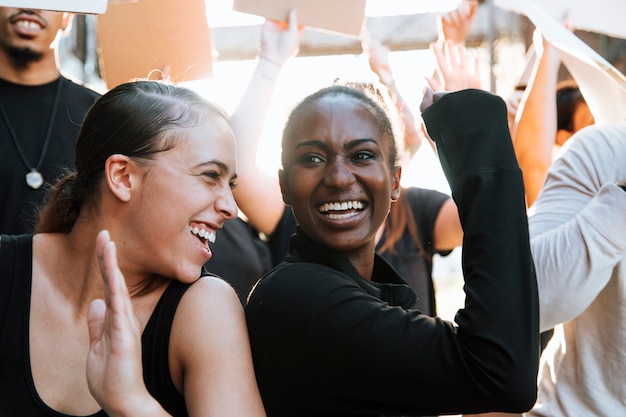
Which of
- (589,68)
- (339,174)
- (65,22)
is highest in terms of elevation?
(589,68)

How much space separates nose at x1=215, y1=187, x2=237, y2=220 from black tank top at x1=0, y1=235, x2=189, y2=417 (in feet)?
0.56

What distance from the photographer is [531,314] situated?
1405 mm

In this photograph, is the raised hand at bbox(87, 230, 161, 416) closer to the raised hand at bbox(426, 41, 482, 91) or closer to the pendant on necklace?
the raised hand at bbox(426, 41, 482, 91)

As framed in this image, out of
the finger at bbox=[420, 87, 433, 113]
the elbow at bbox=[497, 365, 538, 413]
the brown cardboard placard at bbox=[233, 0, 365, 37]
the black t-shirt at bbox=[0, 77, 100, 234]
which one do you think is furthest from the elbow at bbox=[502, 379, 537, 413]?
the black t-shirt at bbox=[0, 77, 100, 234]

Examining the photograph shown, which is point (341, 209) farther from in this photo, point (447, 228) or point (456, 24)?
point (447, 228)

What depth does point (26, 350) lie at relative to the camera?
1.66 metres

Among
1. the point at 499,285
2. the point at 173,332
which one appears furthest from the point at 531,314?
the point at 173,332

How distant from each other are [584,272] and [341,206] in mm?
516

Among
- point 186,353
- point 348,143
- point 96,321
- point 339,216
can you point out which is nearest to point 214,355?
point 186,353

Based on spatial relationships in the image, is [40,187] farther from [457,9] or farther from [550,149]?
[550,149]

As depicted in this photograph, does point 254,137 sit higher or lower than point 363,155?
lower

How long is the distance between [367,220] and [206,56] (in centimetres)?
71

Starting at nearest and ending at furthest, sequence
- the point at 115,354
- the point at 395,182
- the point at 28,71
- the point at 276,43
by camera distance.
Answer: the point at 115,354, the point at 395,182, the point at 276,43, the point at 28,71

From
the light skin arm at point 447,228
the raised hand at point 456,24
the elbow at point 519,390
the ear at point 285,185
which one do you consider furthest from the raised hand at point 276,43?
the elbow at point 519,390
